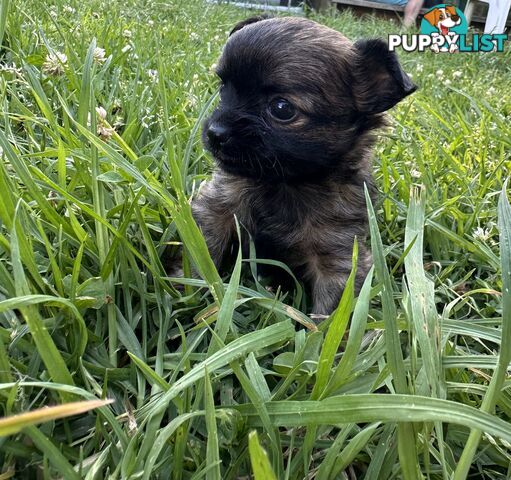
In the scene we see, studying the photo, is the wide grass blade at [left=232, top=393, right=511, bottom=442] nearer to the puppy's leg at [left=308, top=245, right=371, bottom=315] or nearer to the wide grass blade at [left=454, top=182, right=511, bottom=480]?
the wide grass blade at [left=454, top=182, right=511, bottom=480]

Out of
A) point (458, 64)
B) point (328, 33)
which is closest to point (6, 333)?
point (328, 33)

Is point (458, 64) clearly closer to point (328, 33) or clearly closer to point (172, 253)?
point (328, 33)

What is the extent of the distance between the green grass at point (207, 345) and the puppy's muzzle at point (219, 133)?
0.11 m

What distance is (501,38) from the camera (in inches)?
217

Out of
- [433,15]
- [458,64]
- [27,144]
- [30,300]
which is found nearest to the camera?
[30,300]

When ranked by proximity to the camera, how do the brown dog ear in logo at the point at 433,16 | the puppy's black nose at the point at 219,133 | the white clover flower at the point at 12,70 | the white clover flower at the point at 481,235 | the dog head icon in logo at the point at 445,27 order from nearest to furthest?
the puppy's black nose at the point at 219,133 < the white clover flower at the point at 12,70 < the white clover flower at the point at 481,235 < the dog head icon in logo at the point at 445,27 < the brown dog ear in logo at the point at 433,16

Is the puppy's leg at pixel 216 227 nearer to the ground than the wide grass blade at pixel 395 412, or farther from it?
nearer to the ground

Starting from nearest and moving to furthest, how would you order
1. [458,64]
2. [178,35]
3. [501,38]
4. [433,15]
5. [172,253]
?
Result: [172,253] < [178,35] < [458,64] < [501,38] < [433,15]

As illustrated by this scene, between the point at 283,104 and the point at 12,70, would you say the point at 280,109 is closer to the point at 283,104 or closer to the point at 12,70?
the point at 283,104

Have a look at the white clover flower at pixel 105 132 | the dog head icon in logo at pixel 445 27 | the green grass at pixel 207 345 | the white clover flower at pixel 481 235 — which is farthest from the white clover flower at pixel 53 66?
the dog head icon in logo at pixel 445 27

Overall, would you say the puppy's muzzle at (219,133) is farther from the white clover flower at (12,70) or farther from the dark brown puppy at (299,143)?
the white clover flower at (12,70)

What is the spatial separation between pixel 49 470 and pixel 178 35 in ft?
10.4

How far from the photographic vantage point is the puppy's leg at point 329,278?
142 centimetres

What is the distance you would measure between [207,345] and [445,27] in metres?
5.68
